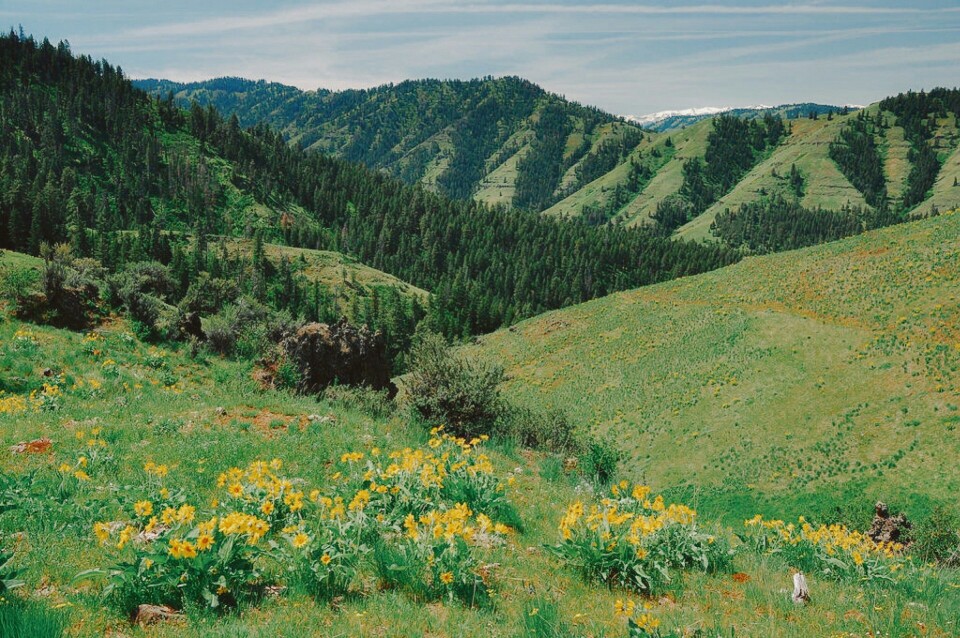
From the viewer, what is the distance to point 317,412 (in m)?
15.3

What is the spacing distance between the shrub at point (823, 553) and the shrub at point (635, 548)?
1.80 meters

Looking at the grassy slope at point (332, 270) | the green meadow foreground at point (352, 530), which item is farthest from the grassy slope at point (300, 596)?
the grassy slope at point (332, 270)

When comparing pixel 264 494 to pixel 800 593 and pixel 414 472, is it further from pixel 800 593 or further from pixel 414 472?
pixel 800 593

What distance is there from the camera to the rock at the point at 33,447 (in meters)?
9.34

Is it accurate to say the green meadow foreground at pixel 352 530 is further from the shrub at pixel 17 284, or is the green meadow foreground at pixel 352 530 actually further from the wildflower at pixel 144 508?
the shrub at pixel 17 284

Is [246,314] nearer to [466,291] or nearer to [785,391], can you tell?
[785,391]

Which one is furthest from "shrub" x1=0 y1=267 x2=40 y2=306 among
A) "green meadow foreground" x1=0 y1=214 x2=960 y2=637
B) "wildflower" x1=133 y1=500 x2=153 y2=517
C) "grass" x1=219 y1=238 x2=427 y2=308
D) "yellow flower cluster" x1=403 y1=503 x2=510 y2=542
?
"grass" x1=219 y1=238 x2=427 y2=308

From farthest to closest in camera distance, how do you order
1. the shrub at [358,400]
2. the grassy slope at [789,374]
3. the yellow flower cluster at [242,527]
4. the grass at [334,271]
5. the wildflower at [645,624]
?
the grass at [334,271] < the grassy slope at [789,374] < the shrub at [358,400] < the yellow flower cluster at [242,527] < the wildflower at [645,624]

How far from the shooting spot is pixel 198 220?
150 meters

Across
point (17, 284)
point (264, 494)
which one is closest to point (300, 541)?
point (264, 494)

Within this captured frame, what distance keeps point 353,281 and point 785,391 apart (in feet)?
394

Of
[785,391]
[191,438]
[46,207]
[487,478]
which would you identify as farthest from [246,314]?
[46,207]

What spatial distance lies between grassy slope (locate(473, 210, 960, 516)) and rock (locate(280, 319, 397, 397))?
20.5m

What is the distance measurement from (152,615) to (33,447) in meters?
7.47
